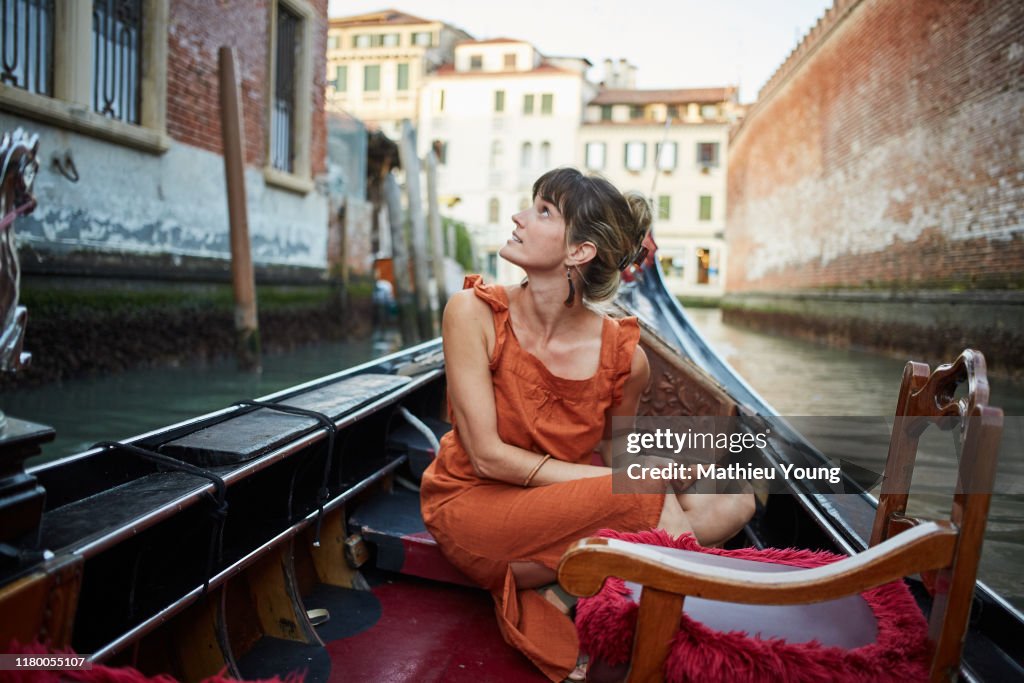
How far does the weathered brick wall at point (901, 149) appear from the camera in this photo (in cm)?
748

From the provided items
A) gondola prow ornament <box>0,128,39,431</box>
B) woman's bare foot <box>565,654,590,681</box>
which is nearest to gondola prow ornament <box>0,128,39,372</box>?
gondola prow ornament <box>0,128,39,431</box>

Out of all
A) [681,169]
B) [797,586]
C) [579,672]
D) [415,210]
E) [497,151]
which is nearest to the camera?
[797,586]

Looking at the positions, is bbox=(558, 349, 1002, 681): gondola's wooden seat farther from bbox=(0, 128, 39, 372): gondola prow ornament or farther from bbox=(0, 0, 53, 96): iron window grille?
bbox=(0, 0, 53, 96): iron window grille

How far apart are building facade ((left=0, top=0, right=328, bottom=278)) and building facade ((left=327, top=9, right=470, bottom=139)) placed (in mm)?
23993

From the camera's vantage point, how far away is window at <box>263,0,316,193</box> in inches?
342

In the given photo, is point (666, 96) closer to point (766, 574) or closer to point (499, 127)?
point (499, 127)

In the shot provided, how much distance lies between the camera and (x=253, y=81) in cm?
787

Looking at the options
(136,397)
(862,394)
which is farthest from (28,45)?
(862,394)

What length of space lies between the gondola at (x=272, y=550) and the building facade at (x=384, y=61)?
31.3 m

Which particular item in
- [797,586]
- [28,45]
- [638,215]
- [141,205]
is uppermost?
[28,45]

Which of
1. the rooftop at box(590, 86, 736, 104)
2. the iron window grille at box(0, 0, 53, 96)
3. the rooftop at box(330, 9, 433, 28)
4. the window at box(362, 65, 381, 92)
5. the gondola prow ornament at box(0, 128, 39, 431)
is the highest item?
the rooftop at box(330, 9, 433, 28)

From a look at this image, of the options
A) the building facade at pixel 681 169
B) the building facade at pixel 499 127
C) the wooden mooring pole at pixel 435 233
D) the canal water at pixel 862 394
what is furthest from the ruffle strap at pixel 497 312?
the building facade at pixel 681 169

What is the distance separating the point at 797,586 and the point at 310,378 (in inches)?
249

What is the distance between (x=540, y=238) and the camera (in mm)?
1683
